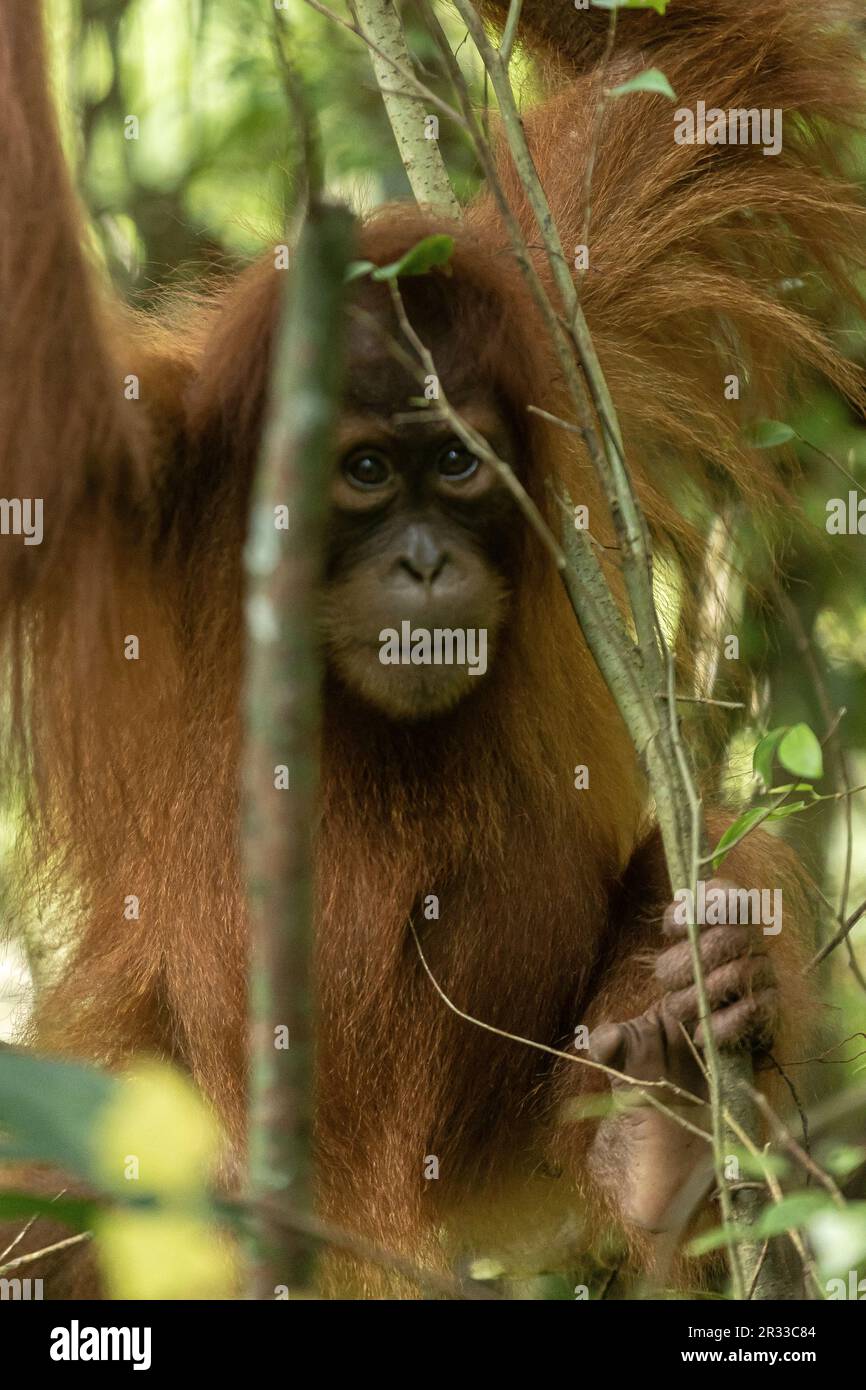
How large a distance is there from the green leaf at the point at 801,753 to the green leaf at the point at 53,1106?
120 centimetres

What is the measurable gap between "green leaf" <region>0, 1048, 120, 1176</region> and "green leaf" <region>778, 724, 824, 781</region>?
1202mm

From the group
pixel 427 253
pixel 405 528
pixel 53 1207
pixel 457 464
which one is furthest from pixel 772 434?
pixel 53 1207

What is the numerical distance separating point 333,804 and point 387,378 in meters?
0.93

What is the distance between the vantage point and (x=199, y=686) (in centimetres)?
338

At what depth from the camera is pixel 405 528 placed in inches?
123

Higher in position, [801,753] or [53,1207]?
[801,753]

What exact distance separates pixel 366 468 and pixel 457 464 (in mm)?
182

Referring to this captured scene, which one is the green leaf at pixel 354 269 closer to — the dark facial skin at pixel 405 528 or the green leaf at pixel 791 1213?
the dark facial skin at pixel 405 528

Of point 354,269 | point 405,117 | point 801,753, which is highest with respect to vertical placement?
point 405,117

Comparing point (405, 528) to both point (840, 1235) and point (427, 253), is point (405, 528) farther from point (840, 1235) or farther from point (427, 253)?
point (840, 1235)

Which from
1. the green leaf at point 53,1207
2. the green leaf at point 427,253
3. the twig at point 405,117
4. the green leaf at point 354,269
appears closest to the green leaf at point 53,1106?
the green leaf at point 53,1207

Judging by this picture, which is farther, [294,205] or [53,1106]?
[294,205]

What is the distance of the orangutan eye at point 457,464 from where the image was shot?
3162 millimetres
